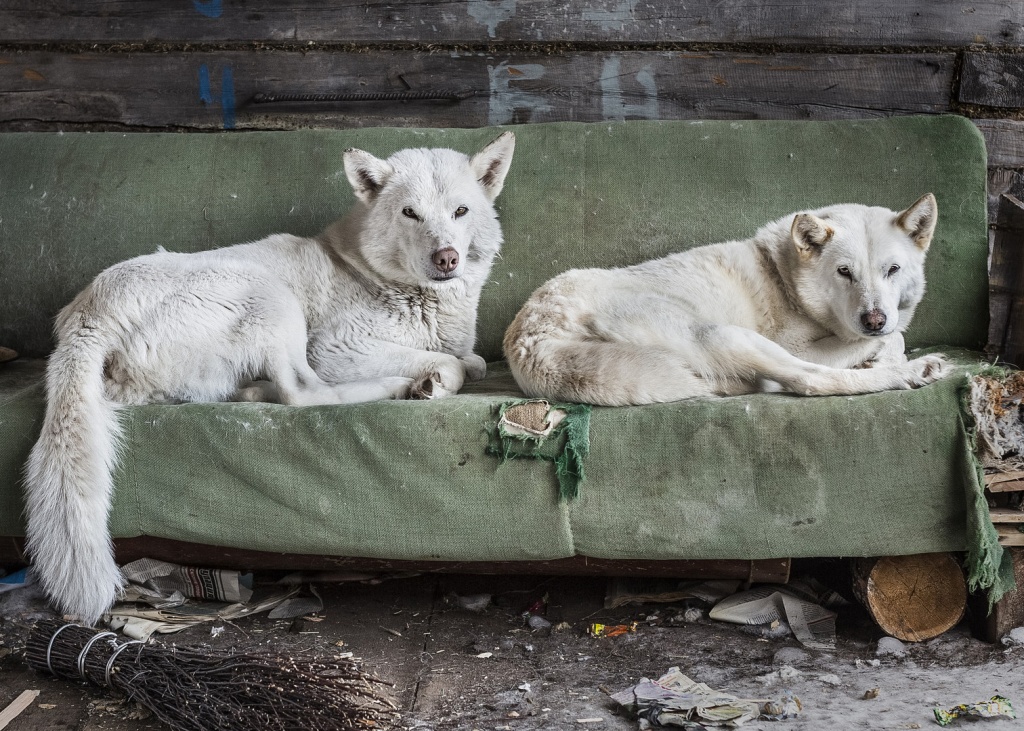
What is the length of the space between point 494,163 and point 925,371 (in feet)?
5.86

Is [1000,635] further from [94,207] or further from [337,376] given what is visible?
[94,207]

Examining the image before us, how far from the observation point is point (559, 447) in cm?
271

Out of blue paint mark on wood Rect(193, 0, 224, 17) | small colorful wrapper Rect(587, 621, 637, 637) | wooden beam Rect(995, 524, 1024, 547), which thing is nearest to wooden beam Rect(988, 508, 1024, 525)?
wooden beam Rect(995, 524, 1024, 547)

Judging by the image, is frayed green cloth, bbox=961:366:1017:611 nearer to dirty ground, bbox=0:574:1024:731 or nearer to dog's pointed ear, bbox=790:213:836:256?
dirty ground, bbox=0:574:1024:731

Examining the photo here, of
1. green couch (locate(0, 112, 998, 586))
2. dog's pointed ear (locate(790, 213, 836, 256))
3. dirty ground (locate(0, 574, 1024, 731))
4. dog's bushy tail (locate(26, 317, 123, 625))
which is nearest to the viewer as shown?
dirty ground (locate(0, 574, 1024, 731))

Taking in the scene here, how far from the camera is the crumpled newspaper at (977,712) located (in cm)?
238

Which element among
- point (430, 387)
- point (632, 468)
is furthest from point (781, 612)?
point (430, 387)

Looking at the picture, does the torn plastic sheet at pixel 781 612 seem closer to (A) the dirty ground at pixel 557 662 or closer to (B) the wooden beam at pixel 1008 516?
(A) the dirty ground at pixel 557 662

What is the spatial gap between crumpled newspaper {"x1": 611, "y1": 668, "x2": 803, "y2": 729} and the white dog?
122cm

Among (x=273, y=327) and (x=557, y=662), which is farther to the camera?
(x=273, y=327)

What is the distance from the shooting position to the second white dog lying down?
282 cm

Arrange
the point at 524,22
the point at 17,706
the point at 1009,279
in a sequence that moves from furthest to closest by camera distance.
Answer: the point at 524,22 → the point at 1009,279 → the point at 17,706

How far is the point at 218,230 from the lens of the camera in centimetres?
404

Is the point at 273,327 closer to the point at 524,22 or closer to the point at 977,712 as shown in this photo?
the point at 524,22
